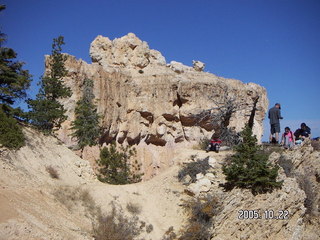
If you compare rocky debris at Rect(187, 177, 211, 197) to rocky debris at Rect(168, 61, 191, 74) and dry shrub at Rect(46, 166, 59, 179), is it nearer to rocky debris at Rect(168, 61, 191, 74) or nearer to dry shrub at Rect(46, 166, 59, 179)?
dry shrub at Rect(46, 166, 59, 179)

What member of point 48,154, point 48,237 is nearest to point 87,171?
point 48,154

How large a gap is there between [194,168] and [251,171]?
10.7 feet

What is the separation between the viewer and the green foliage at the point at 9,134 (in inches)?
462

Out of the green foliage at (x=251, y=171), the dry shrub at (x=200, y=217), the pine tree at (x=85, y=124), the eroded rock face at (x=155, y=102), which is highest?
the eroded rock face at (x=155, y=102)

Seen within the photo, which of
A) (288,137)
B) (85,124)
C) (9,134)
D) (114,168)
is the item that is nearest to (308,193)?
(288,137)

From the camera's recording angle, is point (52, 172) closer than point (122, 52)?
Yes

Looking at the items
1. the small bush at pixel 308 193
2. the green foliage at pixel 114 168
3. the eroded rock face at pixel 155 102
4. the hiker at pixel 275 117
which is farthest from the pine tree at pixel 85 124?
the small bush at pixel 308 193

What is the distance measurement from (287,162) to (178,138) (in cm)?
1805

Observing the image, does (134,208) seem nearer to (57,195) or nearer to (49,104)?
(57,195)

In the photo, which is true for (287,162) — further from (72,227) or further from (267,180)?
(72,227)

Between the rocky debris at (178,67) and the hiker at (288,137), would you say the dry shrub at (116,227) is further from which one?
the rocky debris at (178,67)

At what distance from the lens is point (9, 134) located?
476 inches

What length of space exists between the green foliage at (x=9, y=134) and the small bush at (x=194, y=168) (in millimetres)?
7337

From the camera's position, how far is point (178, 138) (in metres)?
31.3
